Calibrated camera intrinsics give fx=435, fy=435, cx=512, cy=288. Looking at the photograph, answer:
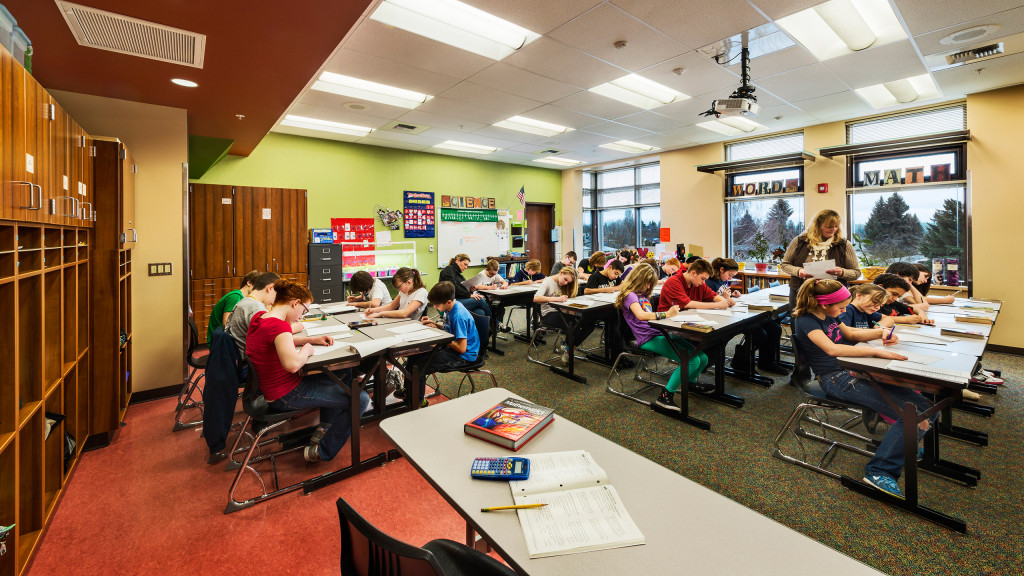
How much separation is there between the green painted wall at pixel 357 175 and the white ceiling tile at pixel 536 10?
15.9 feet

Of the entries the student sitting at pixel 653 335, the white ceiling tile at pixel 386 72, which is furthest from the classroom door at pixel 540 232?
the student sitting at pixel 653 335

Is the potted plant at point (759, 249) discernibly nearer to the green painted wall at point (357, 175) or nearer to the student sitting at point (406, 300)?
the green painted wall at point (357, 175)

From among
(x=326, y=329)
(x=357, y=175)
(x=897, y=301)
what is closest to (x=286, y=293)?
(x=326, y=329)

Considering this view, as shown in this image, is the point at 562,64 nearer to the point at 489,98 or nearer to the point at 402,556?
the point at 489,98

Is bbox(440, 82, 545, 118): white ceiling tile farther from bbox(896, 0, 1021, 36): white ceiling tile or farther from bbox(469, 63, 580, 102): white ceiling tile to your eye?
bbox(896, 0, 1021, 36): white ceiling tile

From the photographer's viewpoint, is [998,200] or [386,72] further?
[998,200]

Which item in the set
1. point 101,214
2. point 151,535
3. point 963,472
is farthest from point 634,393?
point 101,214

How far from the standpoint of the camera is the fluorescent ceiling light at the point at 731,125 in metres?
6.41

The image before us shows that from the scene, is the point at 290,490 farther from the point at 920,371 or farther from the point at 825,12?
the point at 825,12

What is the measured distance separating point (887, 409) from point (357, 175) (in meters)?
7.38

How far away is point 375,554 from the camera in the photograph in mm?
843

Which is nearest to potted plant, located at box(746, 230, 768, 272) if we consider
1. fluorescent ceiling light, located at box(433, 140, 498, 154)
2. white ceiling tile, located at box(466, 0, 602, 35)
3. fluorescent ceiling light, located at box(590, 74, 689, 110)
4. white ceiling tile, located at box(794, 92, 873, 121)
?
white ceiling tile, located at box(794, 92, 873, 121)

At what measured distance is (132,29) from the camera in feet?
8.09

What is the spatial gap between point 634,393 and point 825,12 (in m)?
3.47
